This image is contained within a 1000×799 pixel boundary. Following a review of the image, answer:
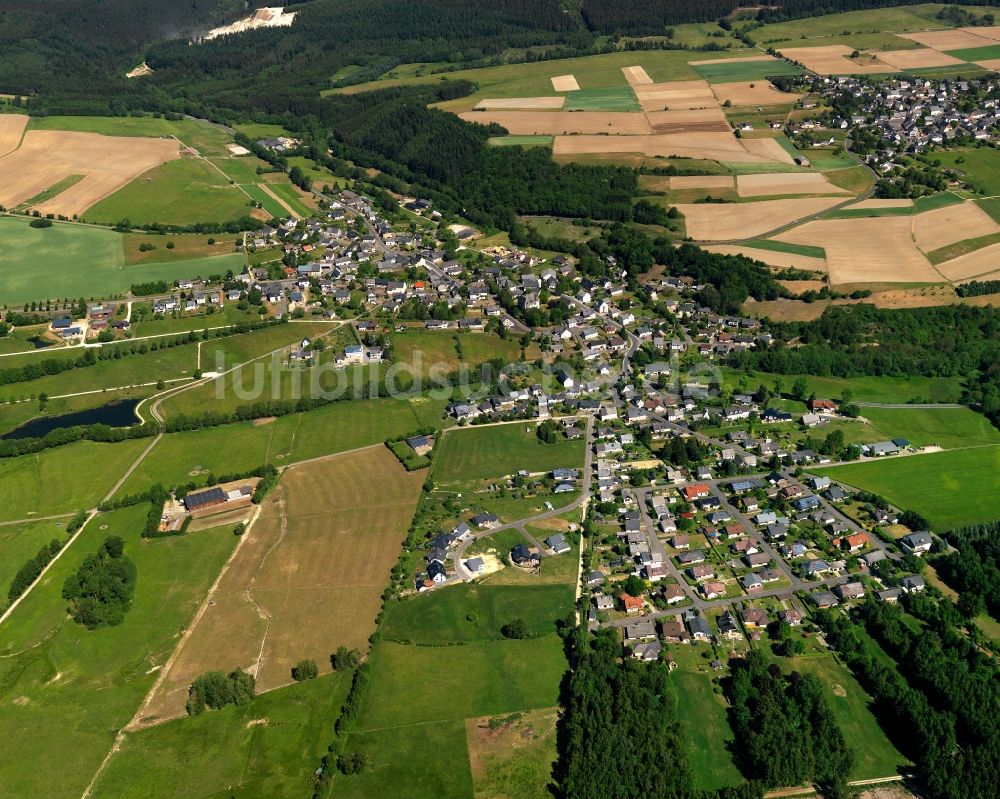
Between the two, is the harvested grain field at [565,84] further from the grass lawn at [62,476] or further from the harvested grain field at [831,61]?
the grass lawn at [62,476]

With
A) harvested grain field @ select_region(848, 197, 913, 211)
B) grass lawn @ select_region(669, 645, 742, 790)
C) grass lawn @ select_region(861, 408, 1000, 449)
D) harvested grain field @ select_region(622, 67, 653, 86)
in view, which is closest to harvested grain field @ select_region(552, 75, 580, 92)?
harvested grain field @ select_region(622, 67, 653, 86)

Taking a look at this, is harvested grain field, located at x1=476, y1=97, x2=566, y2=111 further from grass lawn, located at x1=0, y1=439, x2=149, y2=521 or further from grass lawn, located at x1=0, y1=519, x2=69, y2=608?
grass lawn, located at x1=0, y1=519, x2=69, y2=608

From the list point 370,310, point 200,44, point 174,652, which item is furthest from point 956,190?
point 200,44

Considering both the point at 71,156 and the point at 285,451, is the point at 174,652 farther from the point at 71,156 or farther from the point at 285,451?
the point at 71,156

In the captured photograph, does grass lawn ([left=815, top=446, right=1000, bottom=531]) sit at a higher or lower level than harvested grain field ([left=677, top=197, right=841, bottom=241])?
lower

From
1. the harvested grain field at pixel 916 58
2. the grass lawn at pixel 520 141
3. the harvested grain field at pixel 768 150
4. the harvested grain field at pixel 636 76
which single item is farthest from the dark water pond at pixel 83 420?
the harvested grain field at pixel 916 58

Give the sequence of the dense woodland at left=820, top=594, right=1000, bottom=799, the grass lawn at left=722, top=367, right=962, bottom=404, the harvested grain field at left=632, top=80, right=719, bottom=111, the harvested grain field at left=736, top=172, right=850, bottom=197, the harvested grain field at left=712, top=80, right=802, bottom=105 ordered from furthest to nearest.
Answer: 1. the harvested grain field at left=632, top=80, right=719, bottom=111
2. the harvested grain field at left=712, top=80, right=802, bottom=105
3. the harvested grain field at left=736, top=172, right=850, bottom=197
4. the grass lawn at left=722, top=367, right=962, bottom=404
5. the dense woodland at left=820, top=594, right=1000, bottom=799

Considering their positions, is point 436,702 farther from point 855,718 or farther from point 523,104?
point 523,104
